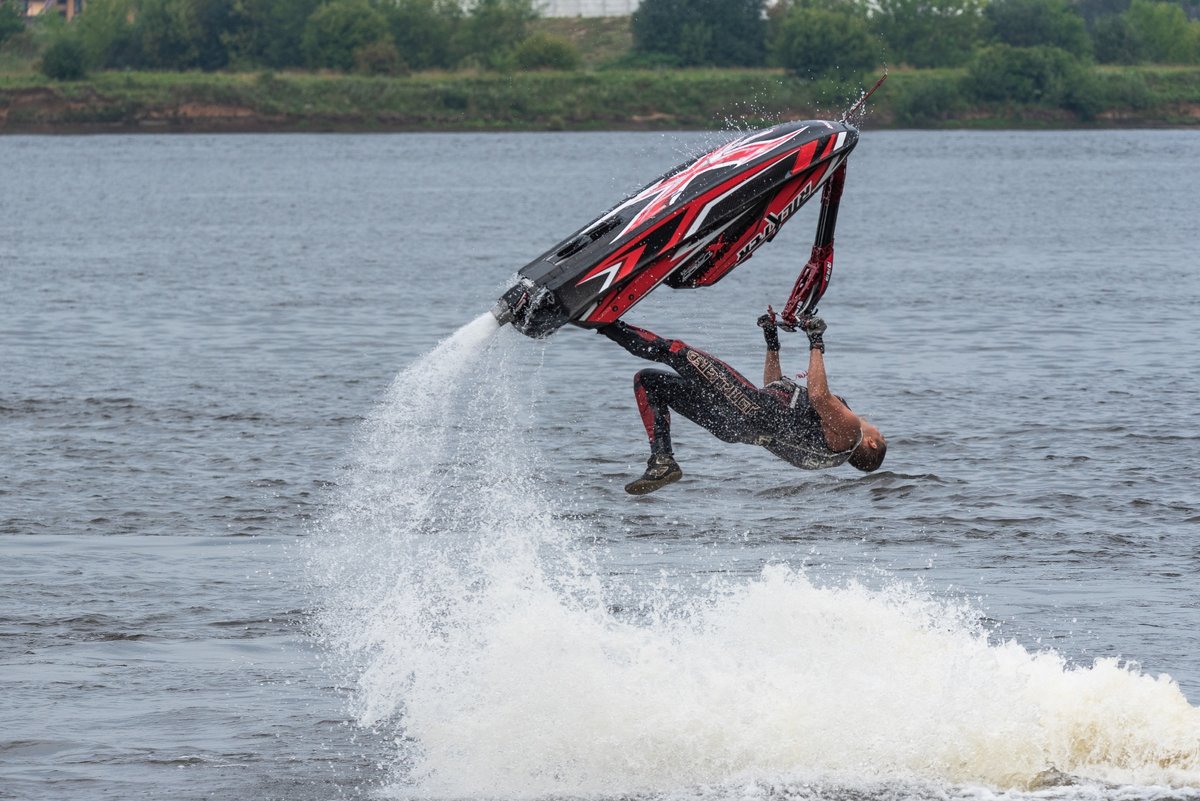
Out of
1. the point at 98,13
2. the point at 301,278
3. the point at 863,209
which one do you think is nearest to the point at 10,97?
the point at 98,13

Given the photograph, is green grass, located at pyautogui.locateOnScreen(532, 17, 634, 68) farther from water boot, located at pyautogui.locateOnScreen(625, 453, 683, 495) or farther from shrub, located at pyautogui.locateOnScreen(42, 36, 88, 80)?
water boot, located at pyautogui.locateOnScreen(625, 453, 683, 495)

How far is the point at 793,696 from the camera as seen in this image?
1205cm

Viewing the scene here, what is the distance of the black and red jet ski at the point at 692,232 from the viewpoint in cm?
1049

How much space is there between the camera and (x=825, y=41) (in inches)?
3910

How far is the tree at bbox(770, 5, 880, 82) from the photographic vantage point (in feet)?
314

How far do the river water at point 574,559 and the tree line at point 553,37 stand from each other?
239 ft

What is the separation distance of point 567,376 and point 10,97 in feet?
331

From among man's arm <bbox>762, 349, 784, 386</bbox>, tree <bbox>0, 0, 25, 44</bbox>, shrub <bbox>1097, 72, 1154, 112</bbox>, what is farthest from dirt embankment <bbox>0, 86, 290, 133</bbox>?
man's arm <bbox>762, 349, 784, 386</bbox>

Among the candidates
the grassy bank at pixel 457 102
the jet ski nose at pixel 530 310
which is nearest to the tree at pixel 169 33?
the grassy bank at pixel 457 102

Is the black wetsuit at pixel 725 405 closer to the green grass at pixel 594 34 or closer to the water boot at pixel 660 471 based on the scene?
the water boot at pixel 660 471

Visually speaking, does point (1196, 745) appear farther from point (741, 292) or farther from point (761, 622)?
point (741, 292)

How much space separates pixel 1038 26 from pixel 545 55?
31.6m

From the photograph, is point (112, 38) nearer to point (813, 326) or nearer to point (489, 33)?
point (489, 33)

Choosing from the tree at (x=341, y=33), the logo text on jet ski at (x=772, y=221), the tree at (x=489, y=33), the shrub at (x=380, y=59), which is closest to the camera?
the logo text on jet ski at (x=772, y=221)
